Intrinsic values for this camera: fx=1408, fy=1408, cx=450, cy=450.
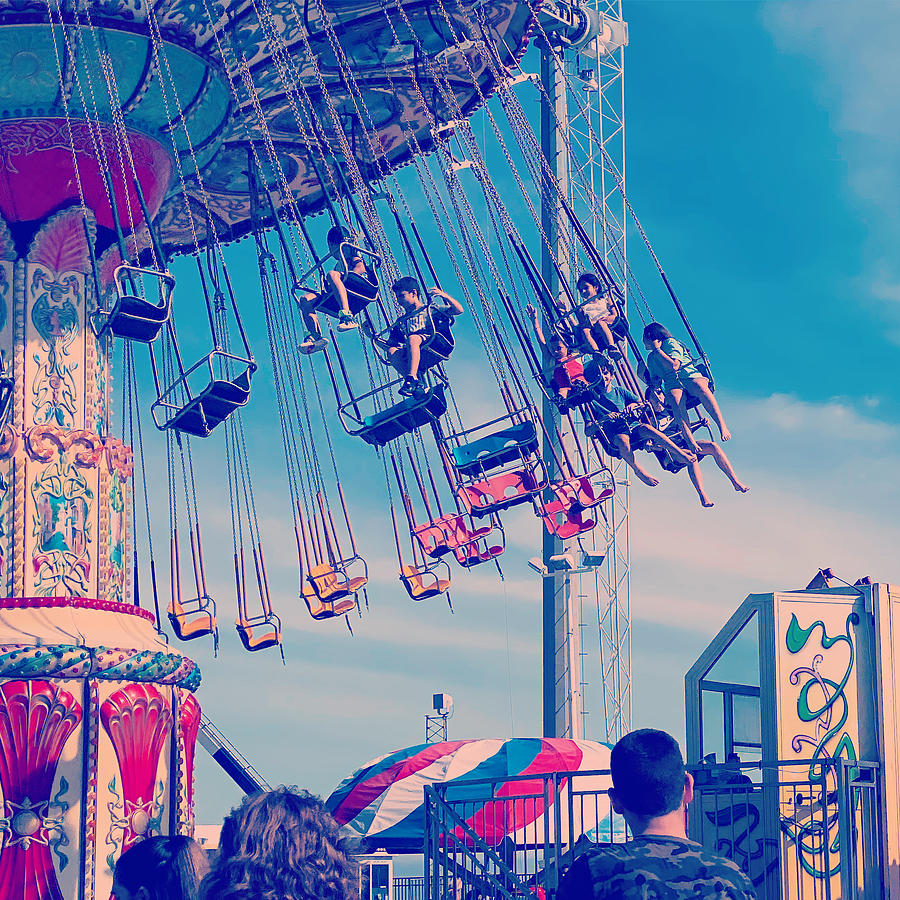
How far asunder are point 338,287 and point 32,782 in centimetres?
503

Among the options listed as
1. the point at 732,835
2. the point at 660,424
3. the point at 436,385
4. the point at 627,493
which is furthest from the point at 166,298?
the point at 627,493

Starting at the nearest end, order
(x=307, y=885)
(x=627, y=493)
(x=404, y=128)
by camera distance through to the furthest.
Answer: (x=307, y=885) < (x=404, y=128) < (x=627, y=493)

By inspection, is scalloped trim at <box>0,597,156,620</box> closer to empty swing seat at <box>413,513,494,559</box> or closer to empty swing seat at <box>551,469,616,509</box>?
empty swing seat at <box>413,513,494,559</box>

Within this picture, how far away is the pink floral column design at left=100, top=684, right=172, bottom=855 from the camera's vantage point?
39.5ft

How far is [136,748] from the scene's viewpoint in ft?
40.2

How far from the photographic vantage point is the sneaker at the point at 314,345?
42.7ft

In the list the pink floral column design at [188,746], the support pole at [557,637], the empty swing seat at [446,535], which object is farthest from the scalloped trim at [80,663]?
the support pole at [557,637]

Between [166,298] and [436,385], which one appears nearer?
[166,298]

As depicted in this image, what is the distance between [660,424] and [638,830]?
9.79 m

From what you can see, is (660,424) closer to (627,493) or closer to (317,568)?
(317,568)

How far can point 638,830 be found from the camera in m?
3.74

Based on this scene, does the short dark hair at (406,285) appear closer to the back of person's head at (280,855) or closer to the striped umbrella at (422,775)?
the striped umbrella at (422,775)

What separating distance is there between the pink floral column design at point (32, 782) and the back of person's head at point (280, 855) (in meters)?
8.48

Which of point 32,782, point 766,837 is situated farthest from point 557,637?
point 766,837
